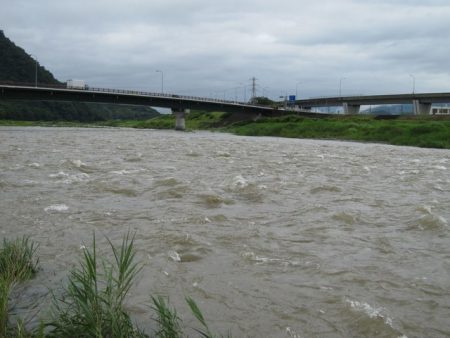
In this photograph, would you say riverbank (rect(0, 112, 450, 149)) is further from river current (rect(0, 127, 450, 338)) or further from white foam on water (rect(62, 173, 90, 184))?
white foam on water (rect(62, 173, 90, 184))

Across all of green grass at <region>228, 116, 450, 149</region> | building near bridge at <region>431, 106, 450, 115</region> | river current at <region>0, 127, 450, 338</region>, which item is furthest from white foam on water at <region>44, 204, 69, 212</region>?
building near bridge at <region>431, 106, 450, 115</region>

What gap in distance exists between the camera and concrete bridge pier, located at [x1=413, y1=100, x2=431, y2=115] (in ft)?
353

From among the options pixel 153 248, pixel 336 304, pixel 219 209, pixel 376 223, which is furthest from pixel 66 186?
pixel 336 304

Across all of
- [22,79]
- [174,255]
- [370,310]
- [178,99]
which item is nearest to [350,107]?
[178,99]

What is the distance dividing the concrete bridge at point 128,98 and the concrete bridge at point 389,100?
88.7 ft

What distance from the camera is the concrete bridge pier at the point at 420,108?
108 m

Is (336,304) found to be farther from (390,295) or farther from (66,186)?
(66,186)

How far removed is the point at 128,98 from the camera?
91.4 metres

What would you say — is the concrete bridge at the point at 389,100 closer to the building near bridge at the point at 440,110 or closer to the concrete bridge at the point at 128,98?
the building near bridge at the point at 440,110

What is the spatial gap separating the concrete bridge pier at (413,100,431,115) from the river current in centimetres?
9973

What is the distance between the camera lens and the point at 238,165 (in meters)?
22.8

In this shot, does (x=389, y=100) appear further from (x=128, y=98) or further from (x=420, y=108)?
(x=128, y=98)

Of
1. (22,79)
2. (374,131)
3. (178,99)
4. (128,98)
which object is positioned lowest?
(374,131)

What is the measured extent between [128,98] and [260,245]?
86984 millimetres
